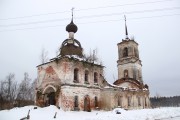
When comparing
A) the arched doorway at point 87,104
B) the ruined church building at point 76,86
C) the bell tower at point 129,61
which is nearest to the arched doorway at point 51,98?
the ruined church building at point 76,86

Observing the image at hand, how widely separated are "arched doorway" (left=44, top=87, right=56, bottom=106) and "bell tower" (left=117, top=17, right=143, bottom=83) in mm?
15163

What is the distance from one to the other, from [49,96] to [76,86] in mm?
3302

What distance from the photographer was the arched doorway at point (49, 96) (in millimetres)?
24234

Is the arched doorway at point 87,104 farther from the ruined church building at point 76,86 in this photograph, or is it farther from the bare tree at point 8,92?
the bare tree at point 8,92

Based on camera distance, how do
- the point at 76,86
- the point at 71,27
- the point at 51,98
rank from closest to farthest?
1. the point at 76,86
2. the point at 51,98
3. the point at 71,27

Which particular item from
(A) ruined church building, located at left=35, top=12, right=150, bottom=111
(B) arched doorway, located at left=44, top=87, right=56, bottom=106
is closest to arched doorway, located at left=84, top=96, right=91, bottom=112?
(A) ruined church building, located at left=35, top=12, right=150, bottom=111

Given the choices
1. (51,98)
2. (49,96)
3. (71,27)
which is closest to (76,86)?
(51,98)

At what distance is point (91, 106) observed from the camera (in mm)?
25297

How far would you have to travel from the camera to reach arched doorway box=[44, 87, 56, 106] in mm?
24234

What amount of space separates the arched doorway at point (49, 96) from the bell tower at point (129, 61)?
15.2 metres

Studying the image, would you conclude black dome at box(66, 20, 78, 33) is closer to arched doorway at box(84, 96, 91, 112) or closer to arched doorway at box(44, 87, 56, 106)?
arched doorway at box(44, 87, 56, 106)

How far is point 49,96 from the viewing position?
975 inches

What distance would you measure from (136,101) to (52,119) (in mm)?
15880

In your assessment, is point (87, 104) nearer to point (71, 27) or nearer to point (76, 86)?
point (76, 86)
